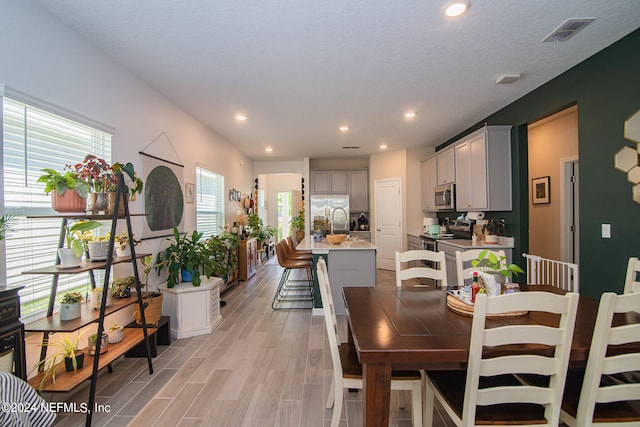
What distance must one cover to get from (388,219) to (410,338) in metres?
5.40

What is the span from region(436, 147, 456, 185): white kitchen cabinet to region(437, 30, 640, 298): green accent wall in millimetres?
1710

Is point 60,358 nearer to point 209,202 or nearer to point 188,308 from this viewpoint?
point 188,308

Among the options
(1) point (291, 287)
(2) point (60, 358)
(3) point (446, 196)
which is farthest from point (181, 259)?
(3) point (446, 196)

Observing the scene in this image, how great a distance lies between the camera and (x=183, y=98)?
11.1 ft

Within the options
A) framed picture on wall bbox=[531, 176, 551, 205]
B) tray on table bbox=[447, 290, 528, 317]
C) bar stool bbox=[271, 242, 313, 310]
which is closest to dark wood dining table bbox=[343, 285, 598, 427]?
tray on table bbox=[447, 290, 528, 317]

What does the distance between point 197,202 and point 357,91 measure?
2723mm

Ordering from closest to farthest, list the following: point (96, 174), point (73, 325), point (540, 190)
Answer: point (73, 325) → point (96, 174) → point (540, 190)

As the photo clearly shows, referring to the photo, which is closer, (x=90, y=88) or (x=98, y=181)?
(x=98, y=181)

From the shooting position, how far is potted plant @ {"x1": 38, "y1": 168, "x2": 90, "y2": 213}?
1.74m

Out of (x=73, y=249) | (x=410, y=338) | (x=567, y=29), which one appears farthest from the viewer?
(x=567, y=29)

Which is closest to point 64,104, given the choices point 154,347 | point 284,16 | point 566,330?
point 284,16

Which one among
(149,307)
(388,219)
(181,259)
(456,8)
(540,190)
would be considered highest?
(456,8)

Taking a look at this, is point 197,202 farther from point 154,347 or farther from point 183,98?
point 154,347

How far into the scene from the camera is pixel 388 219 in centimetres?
660
